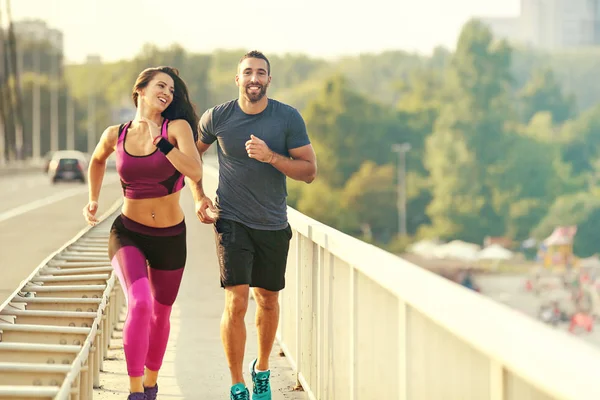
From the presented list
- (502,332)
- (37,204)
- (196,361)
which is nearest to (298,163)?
(196,361)

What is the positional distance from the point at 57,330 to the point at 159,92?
1238mm

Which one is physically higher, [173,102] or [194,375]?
[173,102]

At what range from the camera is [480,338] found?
3562 millimetres

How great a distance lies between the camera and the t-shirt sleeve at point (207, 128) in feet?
23.0

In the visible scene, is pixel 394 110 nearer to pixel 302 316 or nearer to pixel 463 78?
pixel 463 78

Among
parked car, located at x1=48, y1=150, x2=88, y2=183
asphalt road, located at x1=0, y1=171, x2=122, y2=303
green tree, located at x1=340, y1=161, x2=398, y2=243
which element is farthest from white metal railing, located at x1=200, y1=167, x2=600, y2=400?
green tree, located at x1=340, y1=161, x2=398, y2=243

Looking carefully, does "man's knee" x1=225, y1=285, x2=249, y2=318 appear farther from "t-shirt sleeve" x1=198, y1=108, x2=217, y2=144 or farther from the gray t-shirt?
"t-shirt sleeve" x1=198, y1=108, x2=217, y2=144

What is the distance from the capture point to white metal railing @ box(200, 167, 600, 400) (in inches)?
119

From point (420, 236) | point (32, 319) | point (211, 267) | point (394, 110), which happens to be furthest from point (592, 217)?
point (32, 319)

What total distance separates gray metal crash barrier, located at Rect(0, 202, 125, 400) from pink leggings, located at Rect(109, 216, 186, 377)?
0.73 feet

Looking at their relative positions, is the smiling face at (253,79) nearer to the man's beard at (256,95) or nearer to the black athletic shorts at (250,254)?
the man's beard at (256,95)

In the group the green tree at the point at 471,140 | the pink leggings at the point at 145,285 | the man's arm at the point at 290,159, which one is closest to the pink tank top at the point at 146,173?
the pink leggings at the point at 145,285

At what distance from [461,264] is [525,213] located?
1705 cm

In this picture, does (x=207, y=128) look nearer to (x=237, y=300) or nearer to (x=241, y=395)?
(x=237, y=300)
